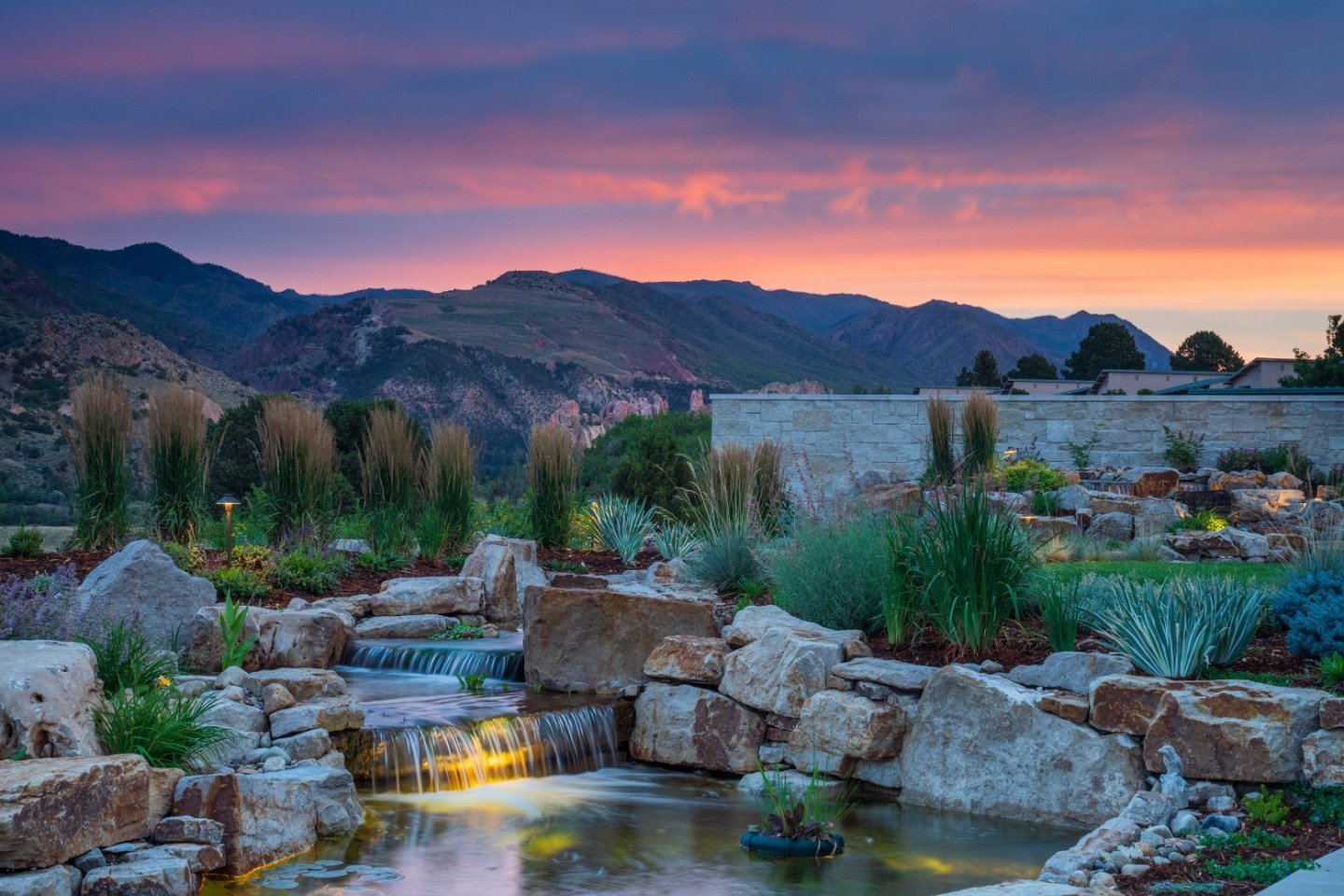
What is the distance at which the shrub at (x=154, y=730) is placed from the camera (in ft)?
16.3

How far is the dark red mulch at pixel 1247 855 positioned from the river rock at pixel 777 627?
8.17 ft

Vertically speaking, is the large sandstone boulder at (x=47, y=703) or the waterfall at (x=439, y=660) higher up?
the large sandstone boulder at (x=47, y=703)

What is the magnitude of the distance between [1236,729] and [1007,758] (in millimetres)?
1125

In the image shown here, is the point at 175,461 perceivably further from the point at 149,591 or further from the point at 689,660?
the point at 689,660

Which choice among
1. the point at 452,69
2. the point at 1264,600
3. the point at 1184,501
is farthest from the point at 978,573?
the point at 452,69

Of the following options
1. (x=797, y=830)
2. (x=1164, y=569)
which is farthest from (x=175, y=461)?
(x=1164, y=569)

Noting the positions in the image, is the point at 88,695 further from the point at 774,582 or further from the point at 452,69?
the point at 452,69

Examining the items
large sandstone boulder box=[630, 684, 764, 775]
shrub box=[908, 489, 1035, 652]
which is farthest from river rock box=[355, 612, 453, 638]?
shrub box=[908, 489, 1035, 652]

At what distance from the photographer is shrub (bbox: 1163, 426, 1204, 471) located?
55.1 ft

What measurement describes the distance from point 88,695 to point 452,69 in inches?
613

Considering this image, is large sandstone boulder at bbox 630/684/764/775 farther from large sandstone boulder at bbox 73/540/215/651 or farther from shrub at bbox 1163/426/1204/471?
shrub at bbox 1163/426/1204/471

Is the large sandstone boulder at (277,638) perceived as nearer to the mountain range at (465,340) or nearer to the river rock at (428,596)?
the river rock at (428,596)

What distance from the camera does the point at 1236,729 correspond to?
5.23 metres

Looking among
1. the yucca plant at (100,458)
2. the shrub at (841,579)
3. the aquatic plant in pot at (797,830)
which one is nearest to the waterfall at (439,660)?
the shrub at (841,579)
